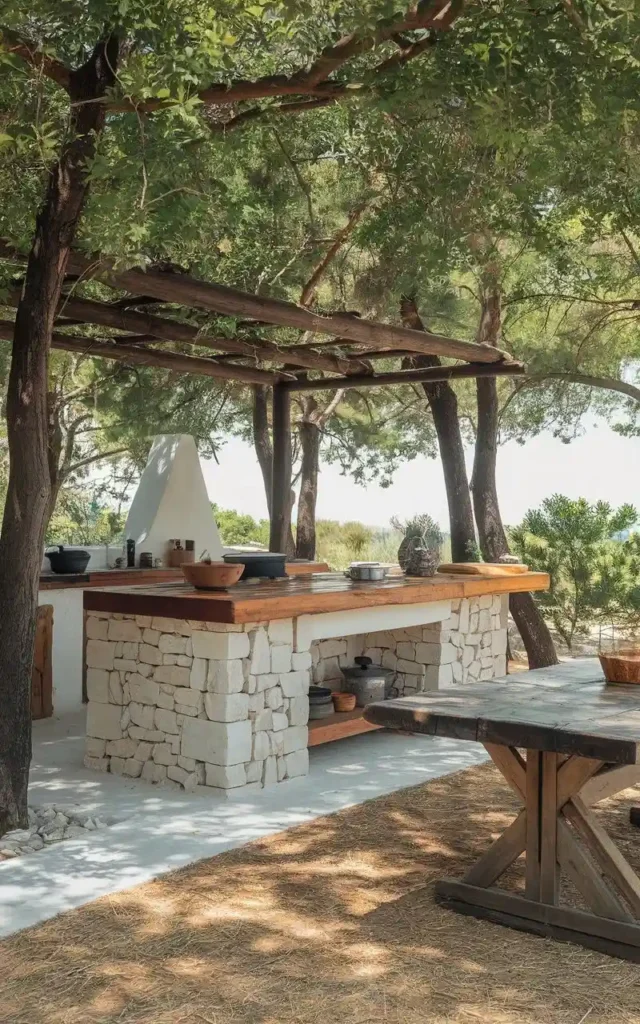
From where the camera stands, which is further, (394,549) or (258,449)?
(394,549)

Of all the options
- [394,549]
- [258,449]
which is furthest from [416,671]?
[394,549]

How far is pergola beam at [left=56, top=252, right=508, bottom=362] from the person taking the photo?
16.3 ft

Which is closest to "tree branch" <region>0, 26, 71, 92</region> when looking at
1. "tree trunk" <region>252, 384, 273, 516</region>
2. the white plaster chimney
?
the white plaster chimney

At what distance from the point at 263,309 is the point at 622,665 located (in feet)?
9.43

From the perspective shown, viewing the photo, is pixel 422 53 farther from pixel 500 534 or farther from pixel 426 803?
pixel 500 534

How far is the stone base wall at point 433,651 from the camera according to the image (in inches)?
269

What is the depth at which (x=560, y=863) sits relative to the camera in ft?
11.2

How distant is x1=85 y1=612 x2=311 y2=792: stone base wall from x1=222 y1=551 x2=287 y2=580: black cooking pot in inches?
32.2

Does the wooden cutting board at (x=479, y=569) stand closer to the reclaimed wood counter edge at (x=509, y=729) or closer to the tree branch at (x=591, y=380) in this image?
the reclaimed wood counter edge at (x=509, y=729)

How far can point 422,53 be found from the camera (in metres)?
4.08

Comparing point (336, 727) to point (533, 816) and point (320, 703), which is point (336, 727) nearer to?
point (320, 703)

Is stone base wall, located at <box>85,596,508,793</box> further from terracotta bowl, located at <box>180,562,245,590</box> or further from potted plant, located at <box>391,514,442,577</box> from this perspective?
potted plant, located at <box>391,514,442,577</box>

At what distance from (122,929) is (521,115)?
3.32 metres

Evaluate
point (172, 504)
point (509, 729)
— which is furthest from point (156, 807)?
point (172, 504)
